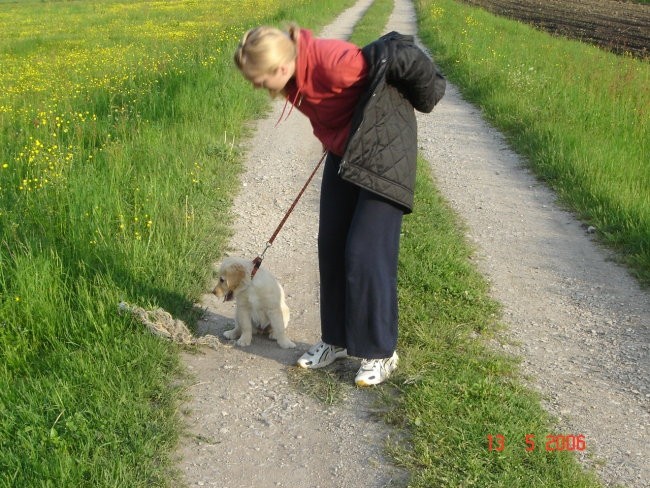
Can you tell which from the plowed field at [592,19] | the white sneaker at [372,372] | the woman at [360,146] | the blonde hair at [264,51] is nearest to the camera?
the blonde hair at [264,51]

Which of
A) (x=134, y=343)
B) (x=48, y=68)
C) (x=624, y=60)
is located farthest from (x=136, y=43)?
Result: (x=134, y=343)

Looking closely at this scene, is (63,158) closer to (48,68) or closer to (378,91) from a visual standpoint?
(378,91)

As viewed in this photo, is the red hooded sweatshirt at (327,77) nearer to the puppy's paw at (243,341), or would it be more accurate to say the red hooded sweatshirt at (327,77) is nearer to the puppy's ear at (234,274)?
the puppy's ear at (234,274)

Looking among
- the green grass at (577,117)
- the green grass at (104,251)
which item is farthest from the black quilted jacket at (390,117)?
the green grass at (577,117)

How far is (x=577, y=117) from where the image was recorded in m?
8.95

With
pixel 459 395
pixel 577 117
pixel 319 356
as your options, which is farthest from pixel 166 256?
pixel 577 117

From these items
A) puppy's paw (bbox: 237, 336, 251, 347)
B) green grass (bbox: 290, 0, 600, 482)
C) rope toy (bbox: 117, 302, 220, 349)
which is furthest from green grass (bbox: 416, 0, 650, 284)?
rope toy (bbox: 117, 302, 220, 349)

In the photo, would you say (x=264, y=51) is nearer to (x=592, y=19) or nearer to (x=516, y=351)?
(x=516, y=351)

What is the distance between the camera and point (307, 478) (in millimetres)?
3176

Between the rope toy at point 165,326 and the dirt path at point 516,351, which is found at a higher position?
the rope toy at point 165,326

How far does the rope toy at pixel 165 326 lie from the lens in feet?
13.4

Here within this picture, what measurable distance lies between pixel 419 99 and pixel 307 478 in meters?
1.88

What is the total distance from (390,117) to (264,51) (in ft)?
2.32

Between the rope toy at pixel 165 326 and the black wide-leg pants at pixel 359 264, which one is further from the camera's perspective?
the rope toy at pixel 165 326
